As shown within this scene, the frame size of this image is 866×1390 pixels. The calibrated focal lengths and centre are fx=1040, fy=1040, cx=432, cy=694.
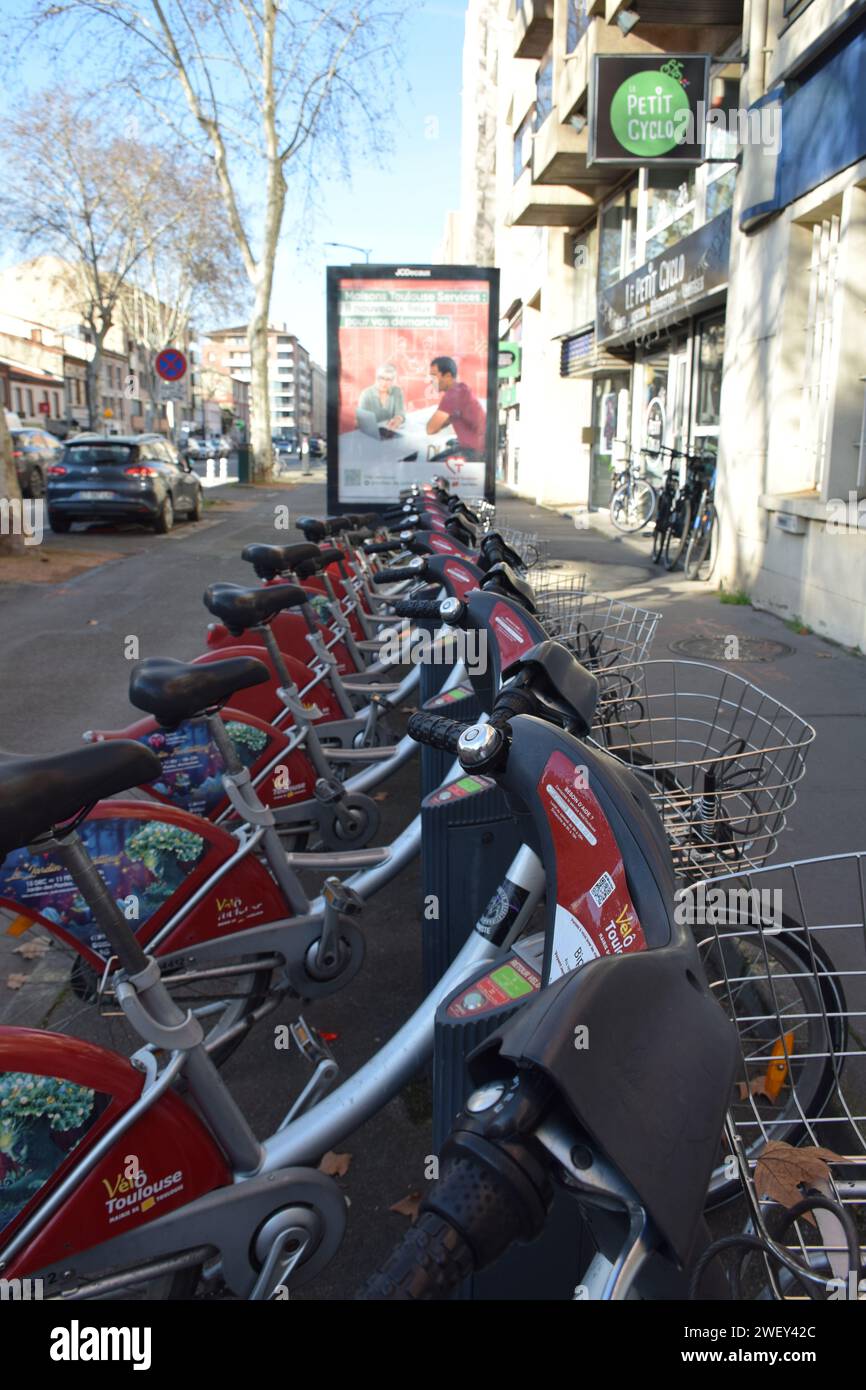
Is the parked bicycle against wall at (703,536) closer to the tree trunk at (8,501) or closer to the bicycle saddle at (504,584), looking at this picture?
the tree trunk at (8,501)

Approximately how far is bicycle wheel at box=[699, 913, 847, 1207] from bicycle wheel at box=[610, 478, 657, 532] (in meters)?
13.0

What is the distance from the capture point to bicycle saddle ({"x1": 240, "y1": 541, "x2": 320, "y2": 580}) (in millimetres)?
4406

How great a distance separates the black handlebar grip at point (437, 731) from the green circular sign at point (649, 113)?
1075 centimetres

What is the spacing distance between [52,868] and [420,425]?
798 cm

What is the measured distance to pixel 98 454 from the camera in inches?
655

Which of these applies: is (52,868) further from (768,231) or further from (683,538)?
(683,538)

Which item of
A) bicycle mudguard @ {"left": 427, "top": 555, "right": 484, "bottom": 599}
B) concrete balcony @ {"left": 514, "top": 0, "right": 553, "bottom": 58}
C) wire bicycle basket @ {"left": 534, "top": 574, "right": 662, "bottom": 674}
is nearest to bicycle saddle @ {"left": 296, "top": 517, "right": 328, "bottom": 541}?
wire bicycle basket @ {"left": 534, "top": 574, "right": 662, "bottom": 674}

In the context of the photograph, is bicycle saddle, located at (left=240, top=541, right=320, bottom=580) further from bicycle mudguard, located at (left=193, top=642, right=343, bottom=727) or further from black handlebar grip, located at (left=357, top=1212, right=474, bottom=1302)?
black handlebar grip, located at (left=357, top=1212, right=474, bottom=1302)

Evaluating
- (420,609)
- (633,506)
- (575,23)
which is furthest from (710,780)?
(575,23)

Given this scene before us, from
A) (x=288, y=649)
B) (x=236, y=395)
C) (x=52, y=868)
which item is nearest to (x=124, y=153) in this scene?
(x=288, y=649)

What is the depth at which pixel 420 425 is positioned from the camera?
997 centimetres

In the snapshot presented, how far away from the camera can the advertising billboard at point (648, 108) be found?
1012 centimetres

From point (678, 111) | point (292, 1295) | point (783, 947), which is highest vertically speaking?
point (678, 111)

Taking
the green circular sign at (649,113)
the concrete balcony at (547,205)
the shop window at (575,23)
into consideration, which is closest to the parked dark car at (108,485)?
the concrete balcony at (547,205)
